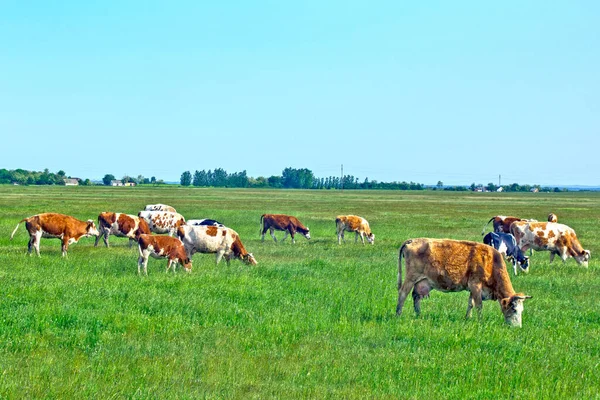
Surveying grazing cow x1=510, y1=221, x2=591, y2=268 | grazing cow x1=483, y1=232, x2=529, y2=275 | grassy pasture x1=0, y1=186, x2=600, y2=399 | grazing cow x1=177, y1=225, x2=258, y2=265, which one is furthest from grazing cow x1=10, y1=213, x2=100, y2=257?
grazing cow x1=510, y1=221, x2=591, y2=268

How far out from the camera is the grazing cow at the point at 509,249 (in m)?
21.1

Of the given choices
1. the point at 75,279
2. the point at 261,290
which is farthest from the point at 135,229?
the point at 261,290

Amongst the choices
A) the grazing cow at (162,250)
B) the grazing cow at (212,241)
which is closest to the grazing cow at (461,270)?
the grazing cow at (162,250)

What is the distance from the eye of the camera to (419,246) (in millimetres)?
13477

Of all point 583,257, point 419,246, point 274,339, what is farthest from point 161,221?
point 274,339

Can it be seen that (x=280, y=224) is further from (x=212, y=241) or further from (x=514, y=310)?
(x=514, y=310)

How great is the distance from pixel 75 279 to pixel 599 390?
12.4 m

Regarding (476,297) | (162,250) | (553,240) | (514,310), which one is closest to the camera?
(514,310)

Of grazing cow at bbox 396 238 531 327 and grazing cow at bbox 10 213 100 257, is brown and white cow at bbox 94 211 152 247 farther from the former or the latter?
grazing cow at bbox 396 238 531 327

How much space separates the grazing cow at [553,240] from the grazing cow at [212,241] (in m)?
10.6

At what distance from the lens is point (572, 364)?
10102 mm

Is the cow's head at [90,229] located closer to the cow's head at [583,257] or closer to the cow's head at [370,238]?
the cow's head at [370,238]

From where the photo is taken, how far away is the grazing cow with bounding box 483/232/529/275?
69.1 feet

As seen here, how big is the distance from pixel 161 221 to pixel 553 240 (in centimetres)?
1759
